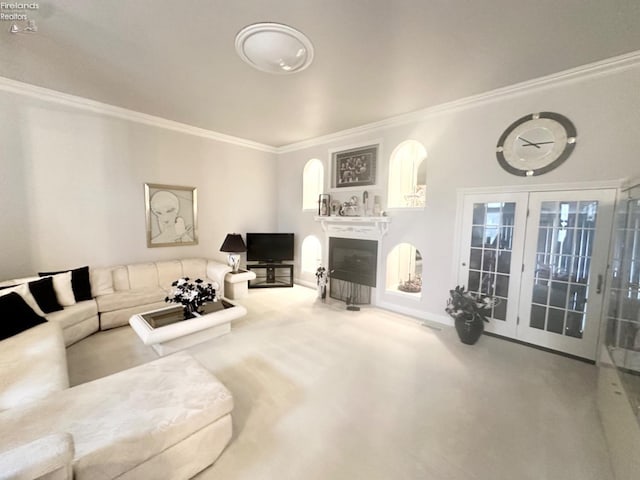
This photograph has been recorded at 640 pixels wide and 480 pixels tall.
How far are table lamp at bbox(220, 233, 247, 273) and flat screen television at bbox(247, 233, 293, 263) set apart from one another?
0.44 m

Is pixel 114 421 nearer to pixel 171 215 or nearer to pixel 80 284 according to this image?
pixel 80 284

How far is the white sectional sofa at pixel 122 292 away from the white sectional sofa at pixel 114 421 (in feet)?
3.34

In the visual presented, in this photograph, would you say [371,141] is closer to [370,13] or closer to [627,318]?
[370,13]

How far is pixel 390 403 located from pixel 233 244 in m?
3.83

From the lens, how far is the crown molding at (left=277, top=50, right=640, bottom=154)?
2.43 m

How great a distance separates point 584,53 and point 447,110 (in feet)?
4.41

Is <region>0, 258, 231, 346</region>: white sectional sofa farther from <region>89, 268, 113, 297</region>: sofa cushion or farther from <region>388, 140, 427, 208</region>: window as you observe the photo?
<region>388, 140, 427, 208</region>: window

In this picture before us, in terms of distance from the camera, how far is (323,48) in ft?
7.79

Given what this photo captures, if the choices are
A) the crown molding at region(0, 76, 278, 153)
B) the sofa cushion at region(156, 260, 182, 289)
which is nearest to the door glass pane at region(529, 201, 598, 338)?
the sofa cushion at region(156, 260, 182, 289)

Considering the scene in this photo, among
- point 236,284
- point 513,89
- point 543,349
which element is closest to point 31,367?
point 236,284

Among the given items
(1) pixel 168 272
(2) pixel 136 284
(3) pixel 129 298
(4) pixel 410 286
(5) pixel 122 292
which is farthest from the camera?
(4) pixel 410 286

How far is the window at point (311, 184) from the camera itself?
555 cm

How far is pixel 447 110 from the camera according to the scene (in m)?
3.49

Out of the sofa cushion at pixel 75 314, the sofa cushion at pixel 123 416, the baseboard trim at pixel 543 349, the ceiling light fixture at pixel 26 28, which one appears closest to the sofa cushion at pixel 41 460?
the sofa cushion at pixel 123 416
